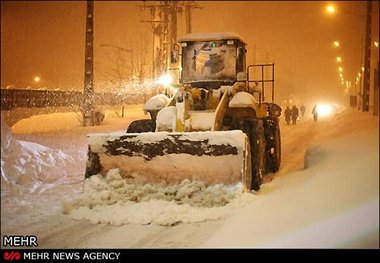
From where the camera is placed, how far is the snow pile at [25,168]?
339 inches

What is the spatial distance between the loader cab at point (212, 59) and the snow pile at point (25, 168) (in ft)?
12.2

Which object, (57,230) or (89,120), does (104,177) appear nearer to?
(57,230)

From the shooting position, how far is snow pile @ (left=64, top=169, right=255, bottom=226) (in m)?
6.31

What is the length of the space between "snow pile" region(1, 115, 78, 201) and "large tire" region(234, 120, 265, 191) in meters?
4.22

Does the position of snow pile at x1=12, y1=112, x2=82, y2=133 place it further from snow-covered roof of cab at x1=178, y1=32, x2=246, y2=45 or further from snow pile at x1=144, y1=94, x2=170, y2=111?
snow-covered roof of cab at x1=178, y1=32, x2=246, y2=45

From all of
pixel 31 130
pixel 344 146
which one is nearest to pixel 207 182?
pixel 344 146

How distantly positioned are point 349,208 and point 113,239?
2903 mm

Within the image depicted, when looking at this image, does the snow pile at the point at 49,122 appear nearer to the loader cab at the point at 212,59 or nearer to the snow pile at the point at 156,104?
the snow pile at the point at 156,104

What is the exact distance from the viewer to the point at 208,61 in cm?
959

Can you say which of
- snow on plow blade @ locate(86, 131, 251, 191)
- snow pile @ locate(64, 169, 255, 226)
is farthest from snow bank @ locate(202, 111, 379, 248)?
snow on plow blade @ locate(86, 131, 251, 191)

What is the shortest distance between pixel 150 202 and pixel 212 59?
4.05 meters

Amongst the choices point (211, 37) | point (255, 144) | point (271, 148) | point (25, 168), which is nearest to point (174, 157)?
point (255, 144)

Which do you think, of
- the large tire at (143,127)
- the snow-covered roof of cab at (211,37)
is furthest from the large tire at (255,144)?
the snow-covered roof of cab at (211,37)
